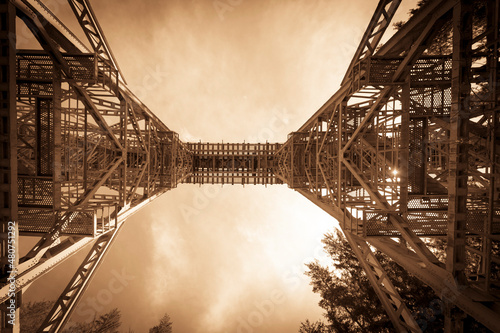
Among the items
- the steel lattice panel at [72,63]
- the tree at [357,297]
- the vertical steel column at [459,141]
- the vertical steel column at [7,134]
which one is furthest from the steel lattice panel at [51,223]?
the tree at [357,297]

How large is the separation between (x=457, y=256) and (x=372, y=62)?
4897 millimetres

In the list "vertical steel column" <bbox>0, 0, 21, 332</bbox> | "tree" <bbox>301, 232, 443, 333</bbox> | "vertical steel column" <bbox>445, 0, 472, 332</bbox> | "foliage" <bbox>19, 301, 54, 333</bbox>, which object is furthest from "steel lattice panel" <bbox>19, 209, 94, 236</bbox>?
"foliage" <bbox>19, 301, 54, 333</bbox>

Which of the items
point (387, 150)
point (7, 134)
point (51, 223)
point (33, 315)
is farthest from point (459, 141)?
point (33, 315)

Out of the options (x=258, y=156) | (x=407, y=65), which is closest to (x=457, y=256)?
(x=407, y=65)

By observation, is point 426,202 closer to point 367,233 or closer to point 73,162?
point 367,233

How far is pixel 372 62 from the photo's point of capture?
17.3 ft

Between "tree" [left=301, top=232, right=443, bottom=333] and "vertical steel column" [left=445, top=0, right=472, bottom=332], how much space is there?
6.96 metres

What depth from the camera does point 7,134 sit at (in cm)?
415

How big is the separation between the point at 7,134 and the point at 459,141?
367 inches

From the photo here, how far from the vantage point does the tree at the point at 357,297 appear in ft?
29.4

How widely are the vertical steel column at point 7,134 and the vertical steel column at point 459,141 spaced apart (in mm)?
8908

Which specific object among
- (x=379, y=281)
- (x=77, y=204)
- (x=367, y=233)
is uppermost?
(x=77, y=204)

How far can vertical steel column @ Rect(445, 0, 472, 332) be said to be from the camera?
12.1 ft

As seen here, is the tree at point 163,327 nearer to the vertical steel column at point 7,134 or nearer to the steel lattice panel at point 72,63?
the vertical steel column at point 7,134
